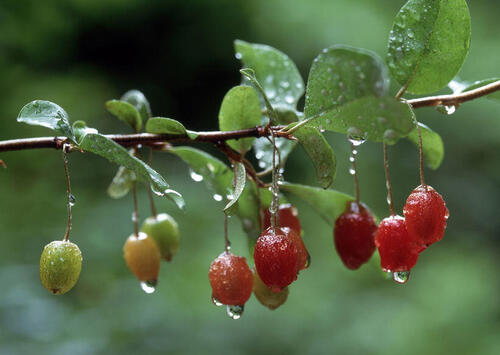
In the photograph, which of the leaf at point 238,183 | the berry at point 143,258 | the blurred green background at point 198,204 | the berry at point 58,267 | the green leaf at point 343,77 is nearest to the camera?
the green leaf at point 343,77

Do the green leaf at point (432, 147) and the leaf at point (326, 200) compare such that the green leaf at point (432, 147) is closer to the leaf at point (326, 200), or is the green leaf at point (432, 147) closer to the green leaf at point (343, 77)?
the leaf at point (326, 200)

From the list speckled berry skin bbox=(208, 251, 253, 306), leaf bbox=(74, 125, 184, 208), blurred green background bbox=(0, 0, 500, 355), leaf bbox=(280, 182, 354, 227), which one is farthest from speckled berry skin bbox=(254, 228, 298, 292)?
blurred green background bbox=(0, 0, 500, 355)

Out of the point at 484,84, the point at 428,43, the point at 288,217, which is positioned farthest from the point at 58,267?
the point at 484,84

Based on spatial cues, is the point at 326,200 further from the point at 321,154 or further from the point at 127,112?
the point at 127,112

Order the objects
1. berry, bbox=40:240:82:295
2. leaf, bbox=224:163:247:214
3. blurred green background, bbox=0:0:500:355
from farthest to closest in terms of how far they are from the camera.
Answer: blurred green background, bbox=0:0:500:355 < berry, bbox=40:240:82:295 < leaf, bbox=224:163:247:214

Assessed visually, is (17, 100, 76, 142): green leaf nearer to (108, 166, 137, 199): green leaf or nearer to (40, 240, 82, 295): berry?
(40, 240, 82, 295): berry

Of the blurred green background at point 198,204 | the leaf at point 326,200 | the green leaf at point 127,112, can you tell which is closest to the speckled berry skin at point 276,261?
the leaf at point 326,200

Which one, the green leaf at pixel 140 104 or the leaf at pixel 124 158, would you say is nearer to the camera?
the leaf at pixel 124 158
